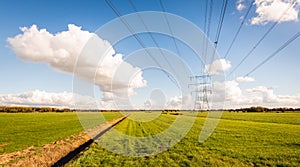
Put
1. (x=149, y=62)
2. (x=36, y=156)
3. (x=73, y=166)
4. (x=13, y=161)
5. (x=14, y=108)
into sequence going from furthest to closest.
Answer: (x=14, y=108) → (x=149, y=62) → (x=36, y=156) → (x=13, y=161) → (x=73, y=166)

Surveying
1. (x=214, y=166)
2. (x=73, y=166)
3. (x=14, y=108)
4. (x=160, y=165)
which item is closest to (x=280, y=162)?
(x=214, y=166)

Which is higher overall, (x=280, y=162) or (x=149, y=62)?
(x=149, y=62)

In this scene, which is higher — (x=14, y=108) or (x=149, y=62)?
(x=149, y=62)

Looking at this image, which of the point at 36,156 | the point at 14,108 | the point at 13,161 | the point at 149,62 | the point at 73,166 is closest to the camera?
the point at 73,166

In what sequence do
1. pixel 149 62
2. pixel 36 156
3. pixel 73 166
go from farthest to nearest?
pixel 149 62
pixel 36 156
pixel 73 166

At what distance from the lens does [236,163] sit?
40.5ft

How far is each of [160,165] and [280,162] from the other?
6845 millimetres

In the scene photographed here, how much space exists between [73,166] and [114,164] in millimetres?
2198

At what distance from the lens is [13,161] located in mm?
13320

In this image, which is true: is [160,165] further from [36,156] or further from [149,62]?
[149,62]

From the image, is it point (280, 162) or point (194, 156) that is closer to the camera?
point (280, 162)

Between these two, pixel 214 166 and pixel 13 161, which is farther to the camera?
pixel 13 161

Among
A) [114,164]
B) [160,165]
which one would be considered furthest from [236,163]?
[114,164]

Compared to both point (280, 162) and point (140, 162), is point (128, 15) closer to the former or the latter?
point (140, 162)
